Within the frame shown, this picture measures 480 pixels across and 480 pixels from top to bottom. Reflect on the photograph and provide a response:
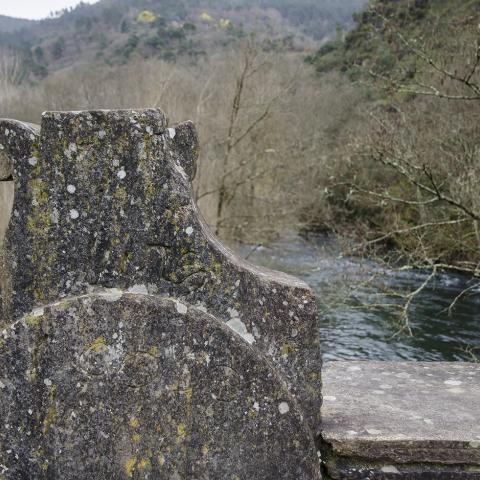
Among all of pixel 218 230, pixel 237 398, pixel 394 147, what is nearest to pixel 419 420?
pixel 237 398

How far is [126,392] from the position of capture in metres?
2.51

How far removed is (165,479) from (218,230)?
12.8m

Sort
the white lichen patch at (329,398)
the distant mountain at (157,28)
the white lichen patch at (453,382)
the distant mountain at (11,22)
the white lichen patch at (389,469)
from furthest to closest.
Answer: the distant mountain at (11,22)
the distant mountain at (157,28)
the white lichen patch at (453,382)
the white lichen patch at (329,398)
the white lichen patch at (389,469)

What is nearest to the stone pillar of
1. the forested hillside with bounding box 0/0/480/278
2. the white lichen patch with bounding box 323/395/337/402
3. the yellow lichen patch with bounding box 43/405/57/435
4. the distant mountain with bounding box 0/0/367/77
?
the yellow lichen patch with bounding box 43/405/57/435

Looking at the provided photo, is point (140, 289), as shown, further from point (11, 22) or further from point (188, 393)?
point (11, 22)

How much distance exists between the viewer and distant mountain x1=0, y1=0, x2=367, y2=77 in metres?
60.9

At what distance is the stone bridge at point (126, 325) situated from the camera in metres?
2.48

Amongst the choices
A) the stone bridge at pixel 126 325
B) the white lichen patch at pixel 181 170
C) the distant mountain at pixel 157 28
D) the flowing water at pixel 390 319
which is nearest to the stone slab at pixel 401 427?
the stone bridge at pixel 126 325

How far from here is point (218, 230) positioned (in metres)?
15.3

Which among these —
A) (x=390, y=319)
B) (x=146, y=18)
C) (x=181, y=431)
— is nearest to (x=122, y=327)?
(x=181, y=431)

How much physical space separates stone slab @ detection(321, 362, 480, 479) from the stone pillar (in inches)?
15.6

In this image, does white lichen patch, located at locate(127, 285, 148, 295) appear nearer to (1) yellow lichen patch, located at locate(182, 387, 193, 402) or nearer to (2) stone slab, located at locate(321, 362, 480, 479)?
(1) yellow lichen patch, located at locate(182, 387, 193, 402)

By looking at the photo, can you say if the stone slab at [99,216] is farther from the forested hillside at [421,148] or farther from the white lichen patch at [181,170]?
the forested hillside at [421,148]

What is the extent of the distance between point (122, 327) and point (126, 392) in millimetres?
274
